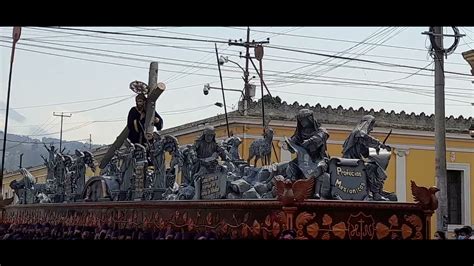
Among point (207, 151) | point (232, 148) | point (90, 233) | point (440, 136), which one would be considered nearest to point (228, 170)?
point (207, 151)

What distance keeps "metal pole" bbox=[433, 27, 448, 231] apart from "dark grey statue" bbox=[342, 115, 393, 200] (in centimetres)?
438

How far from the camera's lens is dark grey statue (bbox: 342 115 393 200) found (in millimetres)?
7148

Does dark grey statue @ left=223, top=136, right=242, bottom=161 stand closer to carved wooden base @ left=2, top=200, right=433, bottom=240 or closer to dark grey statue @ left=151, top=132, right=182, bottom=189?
dark grey statue @ left=151, top=132, right=182, bottom=189

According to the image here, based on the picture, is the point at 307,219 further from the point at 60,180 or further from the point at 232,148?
the point at 60,180

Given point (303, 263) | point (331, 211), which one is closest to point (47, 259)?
point (303, 263)

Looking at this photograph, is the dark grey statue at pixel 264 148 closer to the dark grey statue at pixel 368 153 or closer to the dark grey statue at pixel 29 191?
the dark grey statue at pixel 368 153

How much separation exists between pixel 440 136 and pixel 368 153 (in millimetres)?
4791

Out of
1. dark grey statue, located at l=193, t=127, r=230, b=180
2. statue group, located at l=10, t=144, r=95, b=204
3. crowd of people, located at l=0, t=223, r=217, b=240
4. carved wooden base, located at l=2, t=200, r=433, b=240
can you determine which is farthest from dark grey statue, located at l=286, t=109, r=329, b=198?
statue group, located at l=10, t=144, r=95, b=204

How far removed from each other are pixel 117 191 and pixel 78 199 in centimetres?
163

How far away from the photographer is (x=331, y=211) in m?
6.43

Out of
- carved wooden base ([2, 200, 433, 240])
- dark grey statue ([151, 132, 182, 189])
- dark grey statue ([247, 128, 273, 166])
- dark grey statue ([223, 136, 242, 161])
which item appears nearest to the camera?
carved wooden base ([2, 200, 433, 240])

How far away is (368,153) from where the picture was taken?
7.45 metres

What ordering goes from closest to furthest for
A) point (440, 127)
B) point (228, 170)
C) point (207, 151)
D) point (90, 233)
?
1. point (228, 170)
2. point (207, 151)
3. point (90, 233)
4. point (440, 127)
